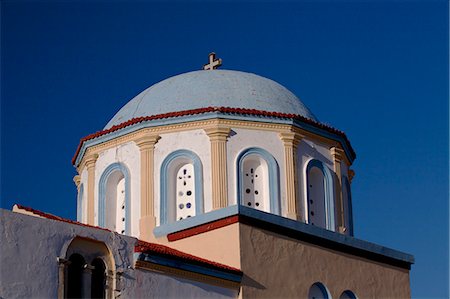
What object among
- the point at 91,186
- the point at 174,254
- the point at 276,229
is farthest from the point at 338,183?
the point at 174,254

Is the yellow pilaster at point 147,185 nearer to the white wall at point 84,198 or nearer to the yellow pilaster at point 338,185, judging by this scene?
the white wall at point 84,198

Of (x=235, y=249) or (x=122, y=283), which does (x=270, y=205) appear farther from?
(x=122, y=283)

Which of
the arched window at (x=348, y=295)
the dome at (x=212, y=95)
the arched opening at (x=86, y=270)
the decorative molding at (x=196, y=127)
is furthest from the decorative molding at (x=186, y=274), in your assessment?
the dome at (x=212, y=95)

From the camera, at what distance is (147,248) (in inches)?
643

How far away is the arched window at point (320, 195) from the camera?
Result: 73.6 ft

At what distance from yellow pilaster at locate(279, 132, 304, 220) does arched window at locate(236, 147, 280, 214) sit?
27cm

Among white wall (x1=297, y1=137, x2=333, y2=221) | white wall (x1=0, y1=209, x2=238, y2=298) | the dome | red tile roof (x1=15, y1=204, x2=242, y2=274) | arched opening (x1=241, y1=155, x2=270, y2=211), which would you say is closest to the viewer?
white wall (x1=0, y1=209, x2=238, y2=298)

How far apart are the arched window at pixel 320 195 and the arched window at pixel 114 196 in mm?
4167

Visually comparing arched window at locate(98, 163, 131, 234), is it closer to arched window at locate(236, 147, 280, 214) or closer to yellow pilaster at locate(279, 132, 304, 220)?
arched window at locate(236, 147, 280, 214)

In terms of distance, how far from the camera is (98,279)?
51.5 feet

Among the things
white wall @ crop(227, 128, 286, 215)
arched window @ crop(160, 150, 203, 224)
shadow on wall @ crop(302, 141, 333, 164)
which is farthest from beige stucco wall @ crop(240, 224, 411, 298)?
shadow on wall @ crop(302, 141, 333, 164)

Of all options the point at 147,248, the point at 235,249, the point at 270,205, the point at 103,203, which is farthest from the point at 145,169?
the point at 147,248

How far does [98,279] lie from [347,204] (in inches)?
374

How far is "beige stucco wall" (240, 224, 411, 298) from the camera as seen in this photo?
60.4ft
